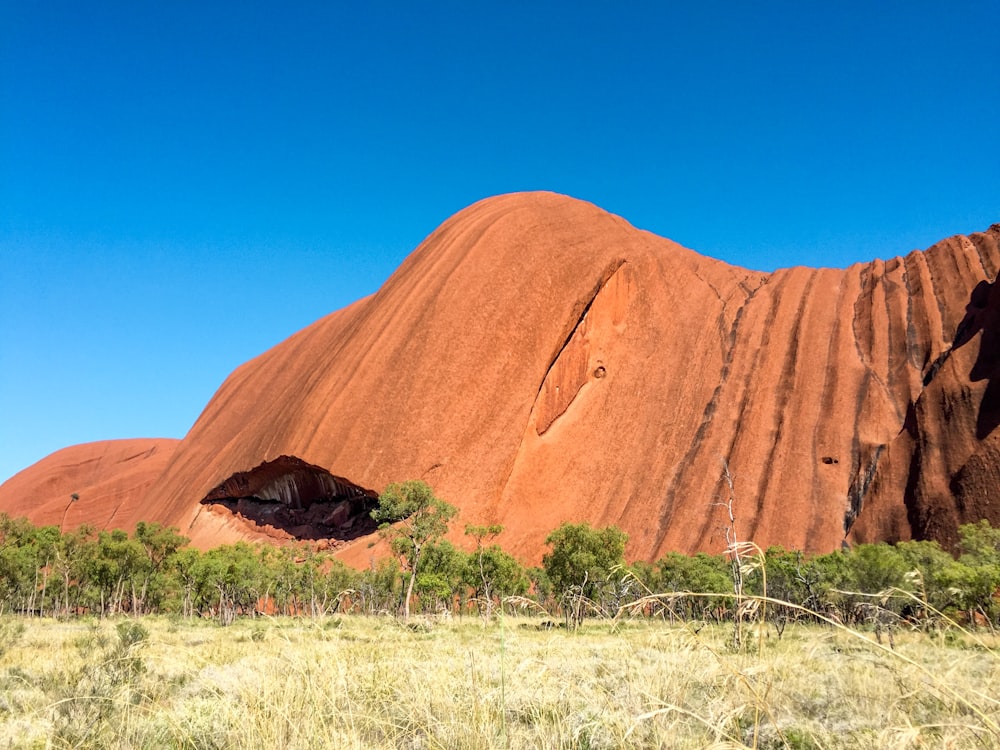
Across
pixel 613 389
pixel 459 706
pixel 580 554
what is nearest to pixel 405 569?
pixel 580 554

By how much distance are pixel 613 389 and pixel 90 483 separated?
86.9 m

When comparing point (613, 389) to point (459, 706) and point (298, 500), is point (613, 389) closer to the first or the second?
point (298, 500)

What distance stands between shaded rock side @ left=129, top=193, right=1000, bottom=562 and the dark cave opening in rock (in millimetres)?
1060

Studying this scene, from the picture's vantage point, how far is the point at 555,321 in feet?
192

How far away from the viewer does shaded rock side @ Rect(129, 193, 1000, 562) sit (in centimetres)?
4719

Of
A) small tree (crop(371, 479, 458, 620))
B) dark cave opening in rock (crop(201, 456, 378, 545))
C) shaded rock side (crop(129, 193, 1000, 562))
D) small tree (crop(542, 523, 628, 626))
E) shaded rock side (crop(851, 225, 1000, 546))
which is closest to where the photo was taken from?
small tree (crop(542, 523, 628, 626))

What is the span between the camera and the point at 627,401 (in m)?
56.7

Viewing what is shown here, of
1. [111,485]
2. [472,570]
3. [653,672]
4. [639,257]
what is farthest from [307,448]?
[111,485]

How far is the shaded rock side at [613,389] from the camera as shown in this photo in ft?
155

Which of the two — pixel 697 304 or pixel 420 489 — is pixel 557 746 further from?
pixel 697 304

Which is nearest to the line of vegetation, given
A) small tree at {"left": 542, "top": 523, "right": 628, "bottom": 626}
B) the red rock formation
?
small tree at {"left": 542, "top": 523, "right": 628, "bottom": 626}

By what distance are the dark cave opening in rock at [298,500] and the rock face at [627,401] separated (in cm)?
23

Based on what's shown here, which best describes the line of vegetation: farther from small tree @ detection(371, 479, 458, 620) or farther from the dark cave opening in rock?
the dark cave opening in rock

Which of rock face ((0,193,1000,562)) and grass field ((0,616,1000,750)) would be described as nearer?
grass field ((0,616,1000,750))
